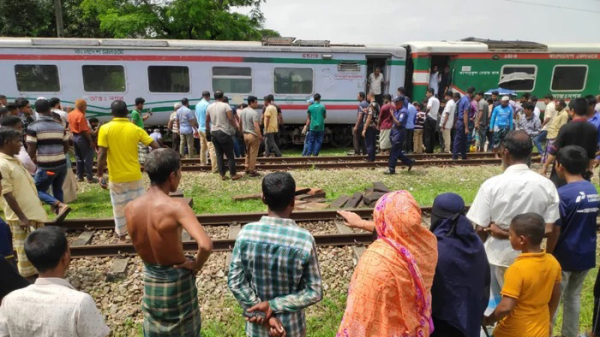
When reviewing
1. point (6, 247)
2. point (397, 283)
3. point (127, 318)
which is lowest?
point (127, 318)

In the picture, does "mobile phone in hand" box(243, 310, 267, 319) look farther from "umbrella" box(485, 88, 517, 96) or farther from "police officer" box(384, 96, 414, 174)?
"umbrella" box(485, 88, 517, 96)

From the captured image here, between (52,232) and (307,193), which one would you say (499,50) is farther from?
(52,232)

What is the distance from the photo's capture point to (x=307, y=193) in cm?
827

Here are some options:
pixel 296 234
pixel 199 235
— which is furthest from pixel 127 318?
pixel 296 234

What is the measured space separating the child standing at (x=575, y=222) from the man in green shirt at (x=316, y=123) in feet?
26.7

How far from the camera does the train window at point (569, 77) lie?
14969 mm

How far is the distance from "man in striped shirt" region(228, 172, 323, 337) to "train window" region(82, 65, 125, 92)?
11277 millimetres

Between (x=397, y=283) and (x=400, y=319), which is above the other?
(x=397, y=283)

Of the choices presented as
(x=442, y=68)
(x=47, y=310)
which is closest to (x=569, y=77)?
(x=442, y=68)

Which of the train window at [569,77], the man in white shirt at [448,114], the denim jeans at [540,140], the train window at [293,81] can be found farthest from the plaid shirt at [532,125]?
the train window at [293,81]

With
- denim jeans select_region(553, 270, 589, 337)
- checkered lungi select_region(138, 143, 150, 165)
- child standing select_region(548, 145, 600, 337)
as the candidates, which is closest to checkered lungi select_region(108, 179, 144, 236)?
checkered lungi select_region(138, 143, 150, 165)

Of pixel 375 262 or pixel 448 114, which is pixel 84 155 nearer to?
pixel 375 262

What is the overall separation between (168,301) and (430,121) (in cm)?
1086

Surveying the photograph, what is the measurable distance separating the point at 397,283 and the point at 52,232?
1.88 metres
